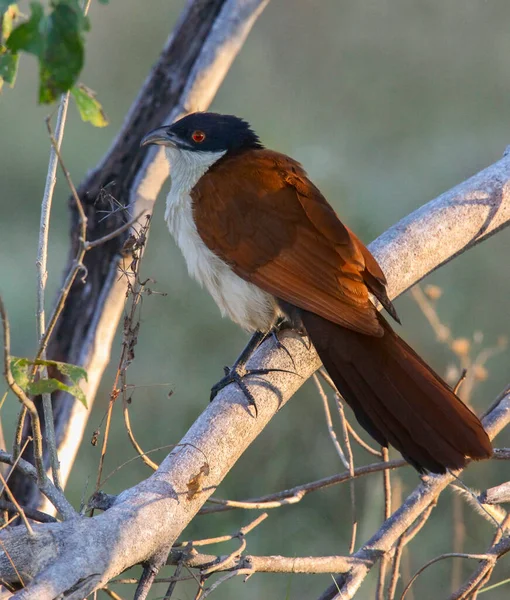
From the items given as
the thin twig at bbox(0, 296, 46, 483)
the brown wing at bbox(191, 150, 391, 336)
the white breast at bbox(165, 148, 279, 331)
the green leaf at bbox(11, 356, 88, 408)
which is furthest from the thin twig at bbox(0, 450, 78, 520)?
the white breast at bbox(165, 148, 279, 331)

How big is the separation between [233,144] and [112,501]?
4.45 feet

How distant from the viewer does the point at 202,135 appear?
8.43ft

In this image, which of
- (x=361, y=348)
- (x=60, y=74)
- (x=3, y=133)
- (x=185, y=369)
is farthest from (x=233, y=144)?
(x=3, y=133)

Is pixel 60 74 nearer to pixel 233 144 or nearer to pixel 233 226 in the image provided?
pixel 233 226

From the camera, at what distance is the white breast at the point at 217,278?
2244 mm

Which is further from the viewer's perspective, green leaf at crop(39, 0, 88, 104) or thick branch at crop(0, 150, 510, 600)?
thick branch at crop(0, 150, 510, 600)

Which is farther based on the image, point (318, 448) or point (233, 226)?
point (318, 448)

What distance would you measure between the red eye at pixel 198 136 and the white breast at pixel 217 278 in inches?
6.3

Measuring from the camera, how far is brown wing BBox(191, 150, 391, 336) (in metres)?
2.06

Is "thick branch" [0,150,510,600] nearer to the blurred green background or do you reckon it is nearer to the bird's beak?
the bird's beak

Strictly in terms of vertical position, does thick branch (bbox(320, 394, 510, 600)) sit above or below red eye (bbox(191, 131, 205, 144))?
below

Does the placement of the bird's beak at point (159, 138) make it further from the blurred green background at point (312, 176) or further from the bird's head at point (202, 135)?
the blurred green background at point (312, 176)

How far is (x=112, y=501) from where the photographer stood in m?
1.58

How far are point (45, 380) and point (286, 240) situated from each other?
981mm
